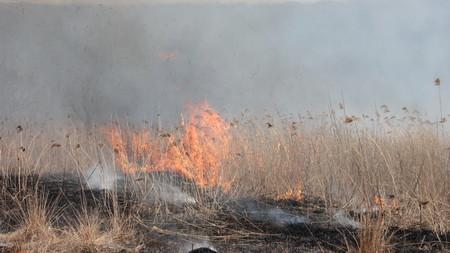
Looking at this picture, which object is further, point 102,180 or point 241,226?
point 102,180

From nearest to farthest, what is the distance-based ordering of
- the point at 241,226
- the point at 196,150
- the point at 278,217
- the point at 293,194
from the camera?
the point at 241,226 < the point at 278,217 < the point at 293,194 < the point at 196,150

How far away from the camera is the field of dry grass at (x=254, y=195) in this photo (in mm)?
4695

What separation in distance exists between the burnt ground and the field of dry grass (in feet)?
0.05

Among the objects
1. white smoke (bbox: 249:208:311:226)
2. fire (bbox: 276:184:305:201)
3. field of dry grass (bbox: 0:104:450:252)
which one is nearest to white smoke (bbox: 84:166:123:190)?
field of dry grass (bbox: 0:104:450:252)

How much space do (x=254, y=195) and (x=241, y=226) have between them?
1922 mm

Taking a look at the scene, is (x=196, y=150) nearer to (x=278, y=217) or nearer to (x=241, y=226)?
(x=278, y=217)

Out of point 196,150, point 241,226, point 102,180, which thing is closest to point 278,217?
point 241,226

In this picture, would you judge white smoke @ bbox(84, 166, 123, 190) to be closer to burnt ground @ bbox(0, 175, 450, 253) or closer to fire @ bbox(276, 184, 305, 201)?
burnt ground @ bbox(0, 175, 450, 253)

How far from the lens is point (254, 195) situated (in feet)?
24.0

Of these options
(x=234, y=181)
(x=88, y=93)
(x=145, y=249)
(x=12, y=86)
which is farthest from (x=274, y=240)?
(x=12, y=86)

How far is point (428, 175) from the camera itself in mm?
5895

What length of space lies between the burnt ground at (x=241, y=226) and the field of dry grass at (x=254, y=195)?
0.02 metres

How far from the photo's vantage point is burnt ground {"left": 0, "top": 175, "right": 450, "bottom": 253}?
4.68 meters

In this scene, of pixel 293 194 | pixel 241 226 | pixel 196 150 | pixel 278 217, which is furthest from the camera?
pixel 196 150
